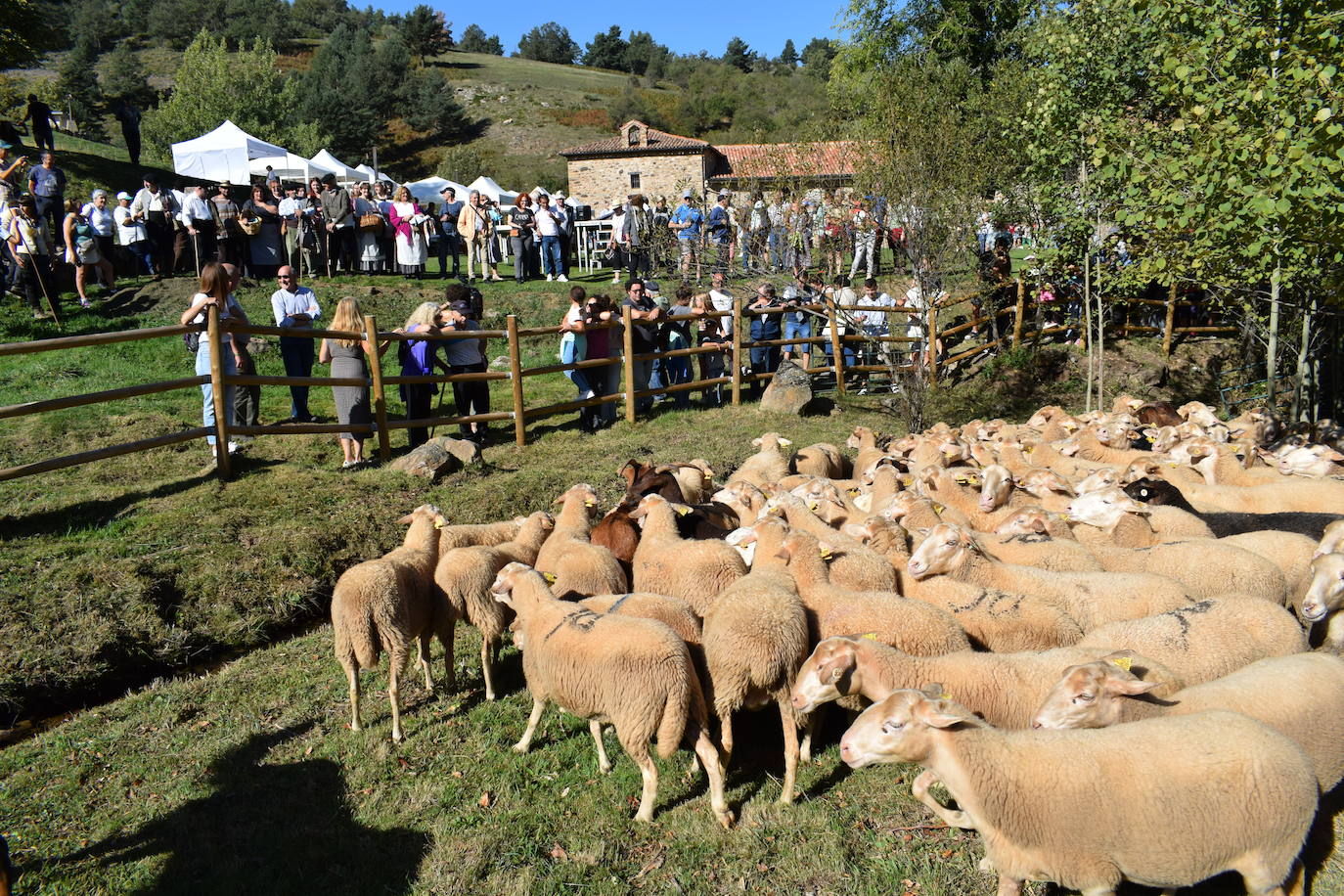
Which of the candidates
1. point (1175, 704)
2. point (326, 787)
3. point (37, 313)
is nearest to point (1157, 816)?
point (1175, 704)

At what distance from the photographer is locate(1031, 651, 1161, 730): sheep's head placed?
13.1 feet

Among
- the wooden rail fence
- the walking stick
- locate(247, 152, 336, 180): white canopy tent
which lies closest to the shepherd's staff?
the walking stick

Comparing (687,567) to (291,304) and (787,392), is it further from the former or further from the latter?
(787,392)

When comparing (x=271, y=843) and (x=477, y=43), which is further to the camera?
(x=477, y=43)

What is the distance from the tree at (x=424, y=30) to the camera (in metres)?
93.7

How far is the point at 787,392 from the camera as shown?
43.9 feet

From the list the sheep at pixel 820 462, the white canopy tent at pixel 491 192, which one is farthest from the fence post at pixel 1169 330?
the white canopy tent at pixel 491 192

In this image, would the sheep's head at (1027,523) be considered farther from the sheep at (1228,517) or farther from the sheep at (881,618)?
the sheep at (881,618)

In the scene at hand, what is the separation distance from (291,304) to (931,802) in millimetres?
9181

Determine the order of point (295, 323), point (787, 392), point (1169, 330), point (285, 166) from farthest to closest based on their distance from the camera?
point (285, 166)
point (1169, 330)
point (787, 392)
point (295, 323)

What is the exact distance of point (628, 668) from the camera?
15.0 ft

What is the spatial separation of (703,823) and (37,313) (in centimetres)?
1542

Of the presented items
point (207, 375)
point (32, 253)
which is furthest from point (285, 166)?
point (207, 375)

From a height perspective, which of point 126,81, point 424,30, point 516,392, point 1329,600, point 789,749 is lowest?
point 789,749
